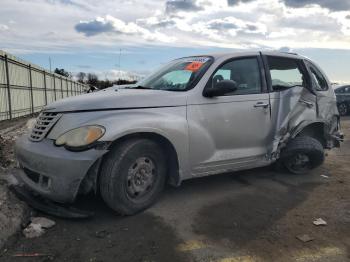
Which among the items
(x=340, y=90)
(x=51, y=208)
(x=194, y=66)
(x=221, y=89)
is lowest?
(x=51, y=208)

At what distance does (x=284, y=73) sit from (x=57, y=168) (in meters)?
3.57

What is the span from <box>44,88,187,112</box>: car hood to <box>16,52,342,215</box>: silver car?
0.01 m

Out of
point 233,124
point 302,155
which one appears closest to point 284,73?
point 302,155

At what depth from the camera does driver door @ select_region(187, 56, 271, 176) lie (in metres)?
4.85

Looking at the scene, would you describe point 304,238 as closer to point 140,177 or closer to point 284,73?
point 140,177

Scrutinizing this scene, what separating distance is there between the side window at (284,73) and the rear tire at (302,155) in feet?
2.71

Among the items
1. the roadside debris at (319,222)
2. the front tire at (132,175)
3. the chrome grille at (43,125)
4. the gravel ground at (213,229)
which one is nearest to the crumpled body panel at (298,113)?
the gravel ground at (213,229)

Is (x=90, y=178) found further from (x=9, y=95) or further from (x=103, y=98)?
(x=9, y=95)

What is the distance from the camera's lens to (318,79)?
646 centimetres

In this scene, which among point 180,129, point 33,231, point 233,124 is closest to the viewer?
point 33,231

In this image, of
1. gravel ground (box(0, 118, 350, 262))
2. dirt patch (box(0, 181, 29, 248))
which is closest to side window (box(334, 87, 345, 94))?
gravel ground (box(0, 118, 350, 262))

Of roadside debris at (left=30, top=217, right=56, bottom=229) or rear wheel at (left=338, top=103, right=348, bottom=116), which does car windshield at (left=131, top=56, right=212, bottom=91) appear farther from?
rear wheel at (left=338, top=103, right=348, bottom=116)

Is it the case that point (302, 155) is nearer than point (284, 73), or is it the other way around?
point (284, 73)

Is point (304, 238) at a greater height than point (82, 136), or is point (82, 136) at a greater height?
point (82, 136)
